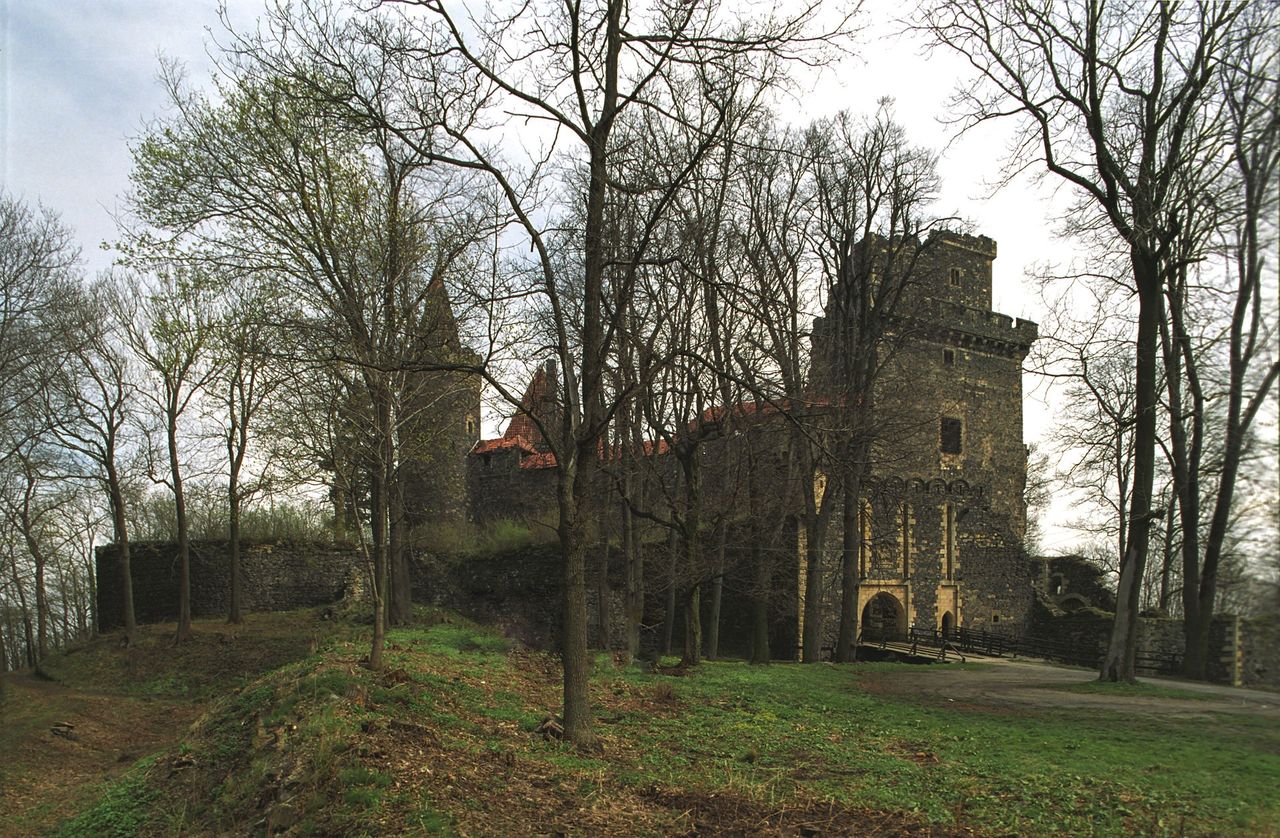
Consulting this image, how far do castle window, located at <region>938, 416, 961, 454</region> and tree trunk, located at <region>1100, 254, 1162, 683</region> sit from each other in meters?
→ 20.0

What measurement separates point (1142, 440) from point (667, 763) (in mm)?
9430

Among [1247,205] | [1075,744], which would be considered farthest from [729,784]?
[1247,205]

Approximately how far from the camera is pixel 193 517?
1153 inches

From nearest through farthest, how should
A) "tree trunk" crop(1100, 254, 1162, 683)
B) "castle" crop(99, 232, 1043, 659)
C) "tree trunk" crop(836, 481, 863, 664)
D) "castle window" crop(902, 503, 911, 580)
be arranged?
"tree trunk" crop(1100, 254, 1162, 683), "castle" crop(99, 232, 1043, 659), "tree trunk" crop(836, 481, 863, 664), "castle window" crop(902, 503, 911, 580)

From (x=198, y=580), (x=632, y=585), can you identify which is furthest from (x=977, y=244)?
(x=198, y=580)

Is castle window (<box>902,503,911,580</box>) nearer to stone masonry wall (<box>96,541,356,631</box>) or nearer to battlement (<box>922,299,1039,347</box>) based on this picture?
battlement (<box>922,299,1039,347</box>)

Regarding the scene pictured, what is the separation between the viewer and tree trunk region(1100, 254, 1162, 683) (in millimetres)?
12258

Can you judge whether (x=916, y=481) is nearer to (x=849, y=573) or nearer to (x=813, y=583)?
(x=849, y=573)

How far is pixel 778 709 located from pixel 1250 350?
801 centimetres

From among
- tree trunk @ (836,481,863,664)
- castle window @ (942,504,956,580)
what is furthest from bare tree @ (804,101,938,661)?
castle window @ (942,504,956,580)

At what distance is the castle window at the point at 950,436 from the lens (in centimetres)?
3297

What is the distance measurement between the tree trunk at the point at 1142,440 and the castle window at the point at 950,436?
65.6ft

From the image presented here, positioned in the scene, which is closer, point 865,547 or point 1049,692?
point 1049,692

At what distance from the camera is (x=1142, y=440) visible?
12578 mm
